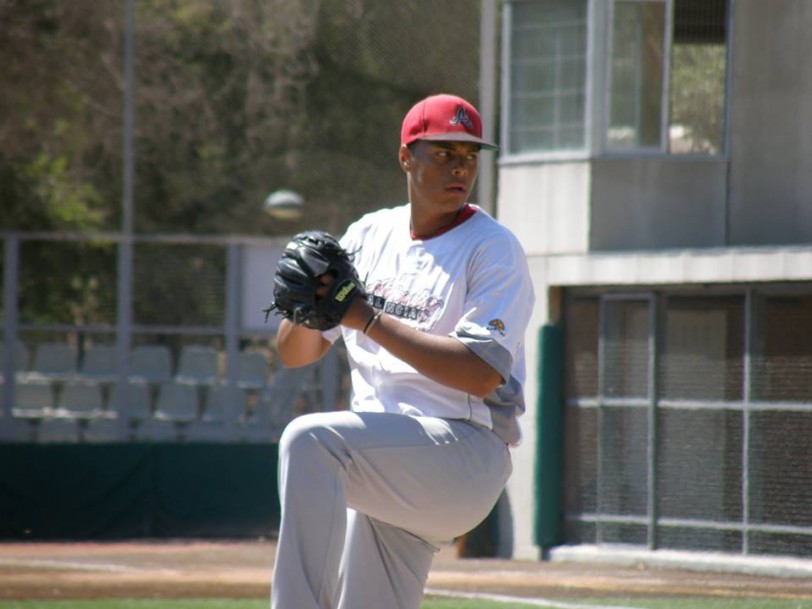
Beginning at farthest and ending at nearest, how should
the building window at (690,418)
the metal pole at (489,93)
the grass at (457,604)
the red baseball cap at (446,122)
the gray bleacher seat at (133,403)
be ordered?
the gray bleacher seat at (133,403)
the metal pole at (489,93)
the building window at (690,418)
the grass at (457,604)
the red baseball cap at (446,122)

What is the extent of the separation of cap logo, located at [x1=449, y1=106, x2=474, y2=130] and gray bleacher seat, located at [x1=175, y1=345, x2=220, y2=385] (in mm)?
13593

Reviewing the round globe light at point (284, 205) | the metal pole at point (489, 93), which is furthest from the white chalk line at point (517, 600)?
the round globe light at point (284, 205)

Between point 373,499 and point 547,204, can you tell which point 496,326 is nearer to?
point 373,499

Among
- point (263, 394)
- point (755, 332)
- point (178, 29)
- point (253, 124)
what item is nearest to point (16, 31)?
point (178, 29)

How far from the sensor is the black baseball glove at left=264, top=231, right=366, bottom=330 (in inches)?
165

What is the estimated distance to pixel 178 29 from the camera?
2377 cm

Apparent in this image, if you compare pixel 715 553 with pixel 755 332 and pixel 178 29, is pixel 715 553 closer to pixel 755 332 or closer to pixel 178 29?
pixel 755 332

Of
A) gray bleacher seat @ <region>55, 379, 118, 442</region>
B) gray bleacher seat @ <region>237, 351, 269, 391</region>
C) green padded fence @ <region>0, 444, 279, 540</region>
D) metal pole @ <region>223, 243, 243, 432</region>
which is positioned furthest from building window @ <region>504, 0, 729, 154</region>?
gray bleacher seat @ <region>55, 379, 118, 442</region>

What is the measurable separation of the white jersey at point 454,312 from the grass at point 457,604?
510 cm

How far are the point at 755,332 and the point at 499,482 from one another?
8925 mm

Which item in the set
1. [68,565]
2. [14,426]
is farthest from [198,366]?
[68,565]

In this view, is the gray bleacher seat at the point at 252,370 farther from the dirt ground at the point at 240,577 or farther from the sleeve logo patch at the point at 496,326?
the sleeve logo patch at the point at 496,326

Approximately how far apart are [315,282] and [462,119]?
67 centimetres

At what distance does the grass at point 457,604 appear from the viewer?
944 centimetres
